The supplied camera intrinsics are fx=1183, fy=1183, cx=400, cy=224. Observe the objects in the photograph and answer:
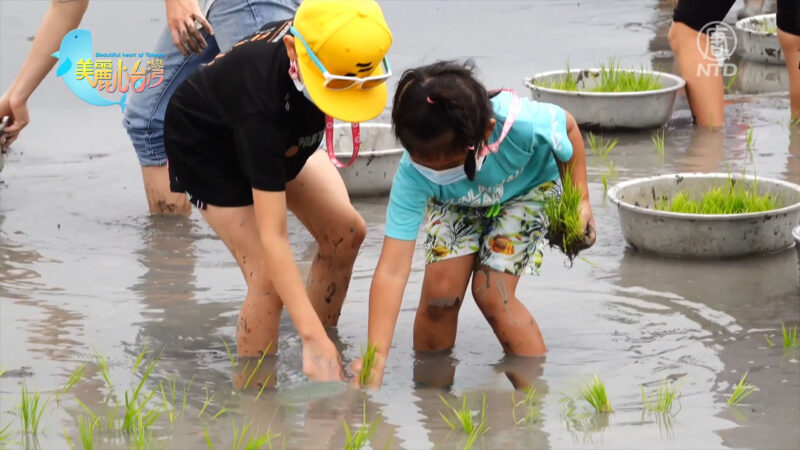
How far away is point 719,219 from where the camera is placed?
15.1ft

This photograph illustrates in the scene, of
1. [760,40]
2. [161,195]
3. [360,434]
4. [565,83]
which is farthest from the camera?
[760,40]

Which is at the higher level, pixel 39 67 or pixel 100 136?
pixel 39 67

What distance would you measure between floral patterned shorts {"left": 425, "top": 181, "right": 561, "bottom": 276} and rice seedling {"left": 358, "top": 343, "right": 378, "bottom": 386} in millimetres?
551

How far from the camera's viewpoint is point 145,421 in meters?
3.20

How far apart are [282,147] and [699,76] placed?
13.1ft

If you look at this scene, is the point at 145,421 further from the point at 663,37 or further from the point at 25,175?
the point at 663,37

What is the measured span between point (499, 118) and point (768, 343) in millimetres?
1179

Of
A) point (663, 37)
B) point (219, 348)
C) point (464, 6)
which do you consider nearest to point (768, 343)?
point (219, 348)

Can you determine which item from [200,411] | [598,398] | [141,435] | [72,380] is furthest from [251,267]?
[598,398]

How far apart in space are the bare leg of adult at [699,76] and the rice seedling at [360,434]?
4002mm

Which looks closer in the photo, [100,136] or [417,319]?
[417,319]

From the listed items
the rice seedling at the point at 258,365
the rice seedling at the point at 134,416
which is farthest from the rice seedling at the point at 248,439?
the rice seedling at the point at 258,365

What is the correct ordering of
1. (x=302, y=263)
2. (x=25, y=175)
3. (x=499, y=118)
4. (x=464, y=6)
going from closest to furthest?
→ (x=499, y=118) < (x=302, y=263) < (x=25, y=175) < (x=464, y=6)

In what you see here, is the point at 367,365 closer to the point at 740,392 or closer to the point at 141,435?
the point at 141,435
